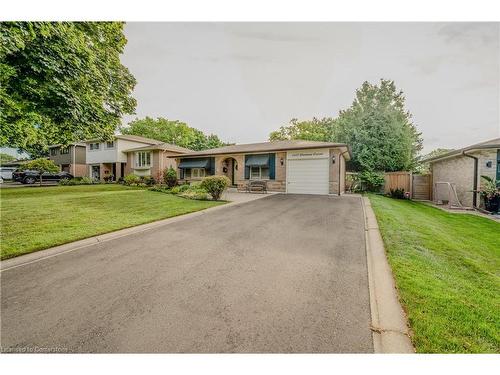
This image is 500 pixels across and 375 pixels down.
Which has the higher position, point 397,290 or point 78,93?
point 78,93

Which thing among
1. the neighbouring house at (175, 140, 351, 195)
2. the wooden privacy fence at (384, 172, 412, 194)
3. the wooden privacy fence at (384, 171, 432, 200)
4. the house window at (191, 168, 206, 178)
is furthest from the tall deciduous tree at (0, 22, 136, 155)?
the wooden privacy fence at (384, 171, 432, 200)

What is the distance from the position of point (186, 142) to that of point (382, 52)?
136 ft

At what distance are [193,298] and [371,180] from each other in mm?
18656

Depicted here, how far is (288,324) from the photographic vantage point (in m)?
2.24

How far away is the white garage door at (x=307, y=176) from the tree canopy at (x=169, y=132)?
95.7 feet

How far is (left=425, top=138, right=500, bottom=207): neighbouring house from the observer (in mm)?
11180

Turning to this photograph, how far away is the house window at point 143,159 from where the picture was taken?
24578mm

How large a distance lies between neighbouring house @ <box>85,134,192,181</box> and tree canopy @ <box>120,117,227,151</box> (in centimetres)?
1409

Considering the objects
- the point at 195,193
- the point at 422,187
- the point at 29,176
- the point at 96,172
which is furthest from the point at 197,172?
the point at 29,176

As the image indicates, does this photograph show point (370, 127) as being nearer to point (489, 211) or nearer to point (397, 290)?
point (489, 211)

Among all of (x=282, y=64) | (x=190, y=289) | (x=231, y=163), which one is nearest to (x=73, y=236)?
(x=190, y=289)

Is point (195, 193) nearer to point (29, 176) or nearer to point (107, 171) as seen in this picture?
point (107, 171)

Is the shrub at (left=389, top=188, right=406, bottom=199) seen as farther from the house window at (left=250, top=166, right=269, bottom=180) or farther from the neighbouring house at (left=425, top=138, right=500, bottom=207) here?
the house window at (left=250, top=166, right=269, bottom=180)

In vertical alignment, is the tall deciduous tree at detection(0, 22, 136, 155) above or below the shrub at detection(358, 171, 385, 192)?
above
